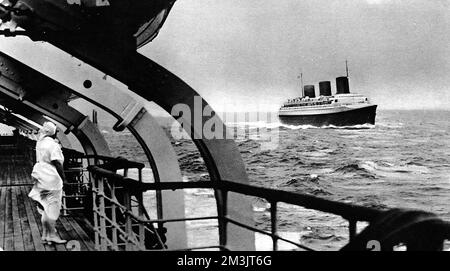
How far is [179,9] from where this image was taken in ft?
16.1

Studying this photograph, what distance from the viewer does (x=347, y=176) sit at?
36312 mm

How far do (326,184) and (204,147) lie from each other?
28.3 metres

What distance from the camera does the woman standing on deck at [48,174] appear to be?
14.4ft

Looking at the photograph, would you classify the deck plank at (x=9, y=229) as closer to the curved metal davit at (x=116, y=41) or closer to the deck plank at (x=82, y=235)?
the deck plank at (x=82, y=235)

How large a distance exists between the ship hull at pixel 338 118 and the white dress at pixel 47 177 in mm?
29437

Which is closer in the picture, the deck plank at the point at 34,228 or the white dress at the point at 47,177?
the white dress at the point at 47,177

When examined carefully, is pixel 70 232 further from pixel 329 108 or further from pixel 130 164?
pixel 329 108

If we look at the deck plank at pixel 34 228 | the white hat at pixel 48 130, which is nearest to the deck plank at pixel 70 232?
the deck plank at pixel 34 228

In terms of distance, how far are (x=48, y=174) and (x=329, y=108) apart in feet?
117

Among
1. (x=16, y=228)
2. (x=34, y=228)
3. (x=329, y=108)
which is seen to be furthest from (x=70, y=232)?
(x=329, y=108)

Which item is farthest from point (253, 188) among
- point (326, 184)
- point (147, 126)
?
point (326, 184)

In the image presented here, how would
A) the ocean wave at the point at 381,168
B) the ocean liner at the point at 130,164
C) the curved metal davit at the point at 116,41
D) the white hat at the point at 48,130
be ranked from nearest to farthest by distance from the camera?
the ocean liner at the point at 130,164, the curved metal davit at the point at 116,41, the white hat at the point at 48,130, the ocean wave at the point at 381,168
